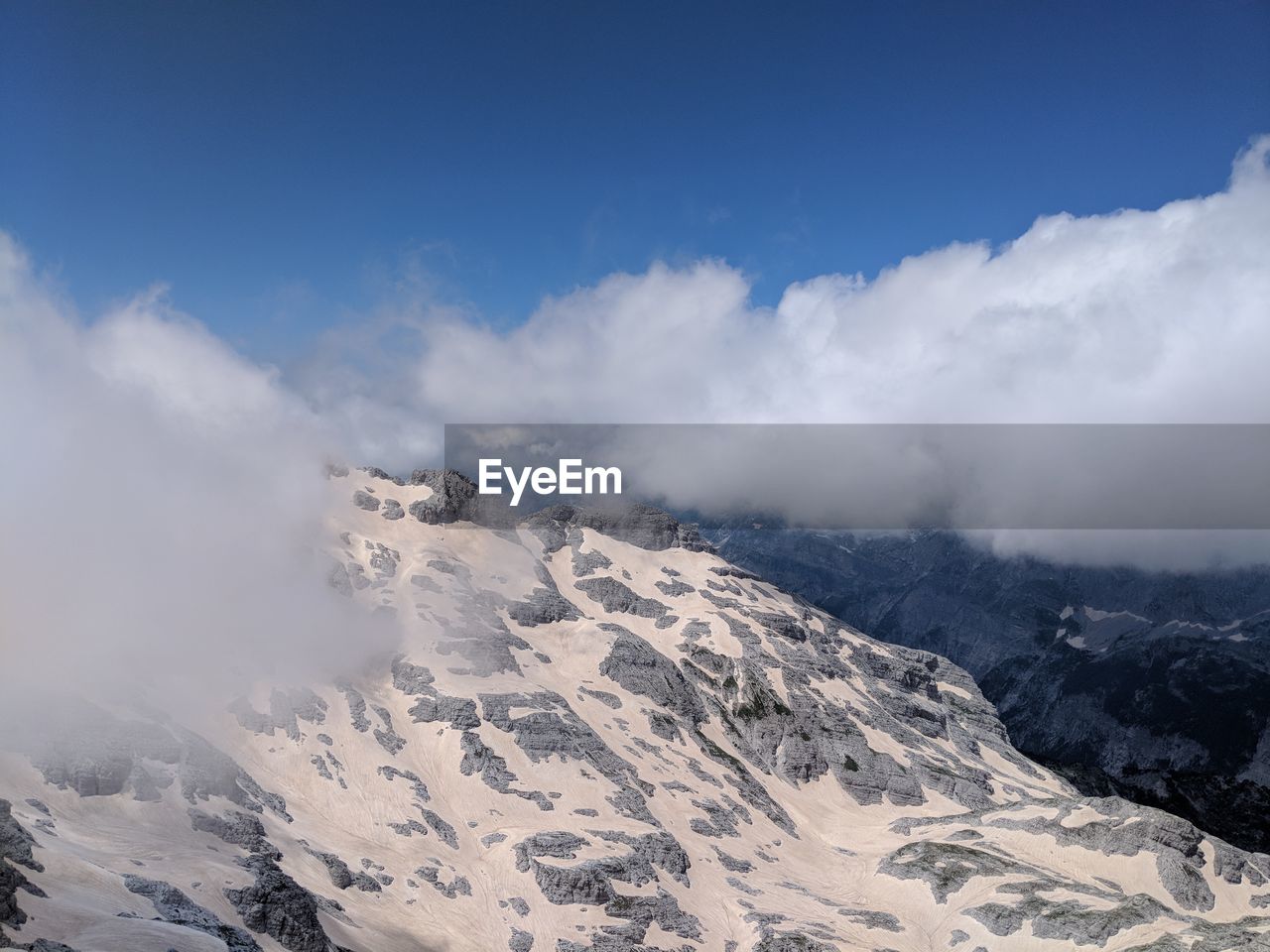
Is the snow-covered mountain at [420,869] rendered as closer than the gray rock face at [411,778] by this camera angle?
Yes

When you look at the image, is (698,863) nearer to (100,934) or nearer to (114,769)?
(114,769)

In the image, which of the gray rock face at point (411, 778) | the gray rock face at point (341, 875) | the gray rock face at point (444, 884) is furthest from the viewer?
the gray rock face at point (411, 778)

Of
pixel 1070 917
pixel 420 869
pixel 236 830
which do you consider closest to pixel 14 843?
pixel 236 830

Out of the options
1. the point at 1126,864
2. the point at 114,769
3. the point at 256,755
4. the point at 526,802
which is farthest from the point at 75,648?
the point at 1126,864

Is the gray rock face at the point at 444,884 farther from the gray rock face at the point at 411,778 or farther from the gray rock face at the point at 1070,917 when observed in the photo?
the gray rock face at the point at 1070,917

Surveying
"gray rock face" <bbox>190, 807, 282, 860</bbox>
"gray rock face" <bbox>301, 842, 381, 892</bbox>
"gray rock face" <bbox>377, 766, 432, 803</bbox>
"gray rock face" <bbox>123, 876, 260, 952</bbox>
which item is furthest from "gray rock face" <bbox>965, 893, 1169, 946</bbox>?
"gray rock face" <bbox>123, 876, 260, 952</bbox>

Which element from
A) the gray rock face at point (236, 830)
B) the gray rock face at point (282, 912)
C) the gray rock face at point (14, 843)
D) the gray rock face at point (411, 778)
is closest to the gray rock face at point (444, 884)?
the gray rock face at point (411, 778)
